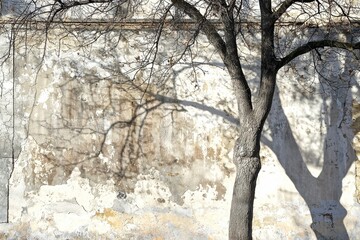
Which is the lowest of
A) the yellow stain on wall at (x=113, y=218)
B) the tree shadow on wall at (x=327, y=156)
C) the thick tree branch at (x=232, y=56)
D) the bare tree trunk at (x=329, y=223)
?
the bare tree trunk at (x=329, y=223)

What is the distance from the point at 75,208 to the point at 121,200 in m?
0.68

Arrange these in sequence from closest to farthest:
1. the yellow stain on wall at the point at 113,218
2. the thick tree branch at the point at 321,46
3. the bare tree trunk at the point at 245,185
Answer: the bare tree trunk at the point at 245,185 → the thick tree branch at the point at 321,46 → the yellow stain on wall at the point at 113,218

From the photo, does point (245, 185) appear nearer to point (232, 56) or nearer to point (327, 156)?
point (232, 56)

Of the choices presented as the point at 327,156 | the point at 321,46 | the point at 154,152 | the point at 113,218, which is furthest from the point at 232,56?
the point at 113,218

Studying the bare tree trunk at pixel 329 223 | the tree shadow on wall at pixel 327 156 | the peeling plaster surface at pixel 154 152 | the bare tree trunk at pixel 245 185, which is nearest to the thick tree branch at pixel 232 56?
the bare tree trunk at pixel 245 185

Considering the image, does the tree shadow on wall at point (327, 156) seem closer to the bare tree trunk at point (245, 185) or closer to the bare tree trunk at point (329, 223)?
the bare tree trunk at point (329, 223)

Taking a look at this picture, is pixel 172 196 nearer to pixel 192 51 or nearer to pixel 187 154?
pixel 187 154

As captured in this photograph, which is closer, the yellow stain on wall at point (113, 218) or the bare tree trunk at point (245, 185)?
the bare tree trunk at point (245, 185)

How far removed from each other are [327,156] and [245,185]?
7.23ft

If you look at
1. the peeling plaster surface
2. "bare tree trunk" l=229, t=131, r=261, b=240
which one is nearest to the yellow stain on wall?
the peeling plaster surface

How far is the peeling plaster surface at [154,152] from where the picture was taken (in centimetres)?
847

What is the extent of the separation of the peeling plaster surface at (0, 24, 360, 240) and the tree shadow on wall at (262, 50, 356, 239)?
0.01m

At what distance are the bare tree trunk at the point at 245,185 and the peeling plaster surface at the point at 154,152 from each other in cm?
160

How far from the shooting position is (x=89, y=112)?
859 cm
